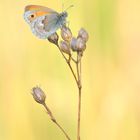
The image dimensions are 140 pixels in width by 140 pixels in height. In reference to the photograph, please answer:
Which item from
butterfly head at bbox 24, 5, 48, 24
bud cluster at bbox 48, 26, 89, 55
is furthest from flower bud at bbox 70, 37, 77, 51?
butterfly head at bbox 24, 5, 48, 24

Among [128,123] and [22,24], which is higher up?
[22,24]

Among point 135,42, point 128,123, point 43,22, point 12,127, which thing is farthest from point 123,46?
point 43,22

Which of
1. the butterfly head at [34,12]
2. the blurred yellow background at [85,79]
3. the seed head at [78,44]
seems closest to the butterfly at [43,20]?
the butterfly head at [34,12]

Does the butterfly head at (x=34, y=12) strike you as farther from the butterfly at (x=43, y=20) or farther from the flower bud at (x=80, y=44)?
the flower bud at (x=80, y=44)

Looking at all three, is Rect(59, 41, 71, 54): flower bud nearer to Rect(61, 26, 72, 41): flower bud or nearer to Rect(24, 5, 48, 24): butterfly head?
Rect(61, 26, 72, 41): flower bud

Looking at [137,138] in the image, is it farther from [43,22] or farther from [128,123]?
[43,22]
